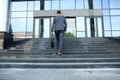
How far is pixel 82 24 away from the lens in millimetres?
25156

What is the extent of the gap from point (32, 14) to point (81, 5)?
6.17 metres

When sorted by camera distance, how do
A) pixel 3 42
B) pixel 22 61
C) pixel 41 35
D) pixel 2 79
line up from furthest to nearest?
pixel 41 35 → pixel 3 42 → pixel 22 61 → pixel 2 79

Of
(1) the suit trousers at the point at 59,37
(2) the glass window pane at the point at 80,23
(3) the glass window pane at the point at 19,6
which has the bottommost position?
(1) the suit trousers at the point at 59,37

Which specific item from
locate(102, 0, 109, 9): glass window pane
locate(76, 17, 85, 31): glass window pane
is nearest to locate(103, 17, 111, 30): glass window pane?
locate(102, 0, 109, 9): glass window pane

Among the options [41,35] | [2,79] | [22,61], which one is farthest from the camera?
[41,35]

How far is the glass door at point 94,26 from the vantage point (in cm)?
2472

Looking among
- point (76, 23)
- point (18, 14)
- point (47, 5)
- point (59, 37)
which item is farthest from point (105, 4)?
point (59, 37)

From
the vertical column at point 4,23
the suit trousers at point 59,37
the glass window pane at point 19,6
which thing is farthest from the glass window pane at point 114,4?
the suit trousers at point 59,37

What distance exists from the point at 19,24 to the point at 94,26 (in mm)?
9159

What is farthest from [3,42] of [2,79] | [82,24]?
[82,24]

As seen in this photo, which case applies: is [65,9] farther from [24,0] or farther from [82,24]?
[24,0]

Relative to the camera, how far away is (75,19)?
25.3 meters

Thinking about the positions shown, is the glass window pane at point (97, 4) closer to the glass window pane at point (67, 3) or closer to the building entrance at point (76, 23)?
the building entrance at point (76, 23)

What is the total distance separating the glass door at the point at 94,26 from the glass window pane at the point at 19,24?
25.2 ft
